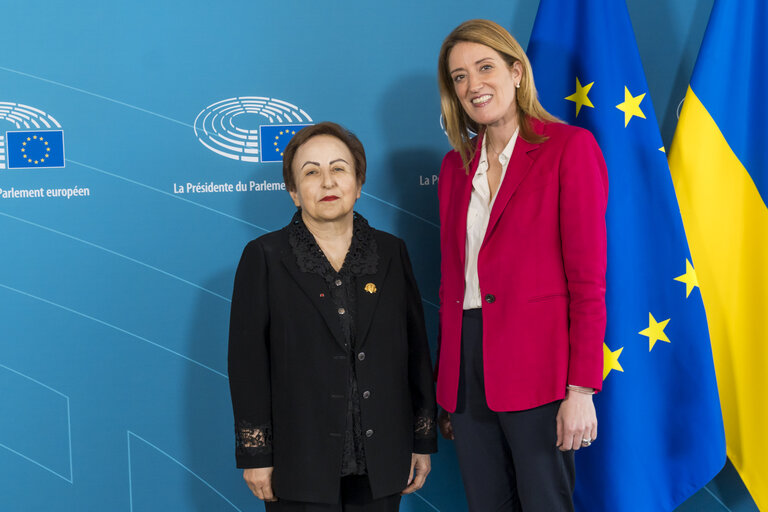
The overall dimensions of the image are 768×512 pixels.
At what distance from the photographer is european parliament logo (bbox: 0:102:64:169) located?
2.06m

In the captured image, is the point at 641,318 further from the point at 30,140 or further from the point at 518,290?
the point at 30,140

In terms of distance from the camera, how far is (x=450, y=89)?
1.70 meters

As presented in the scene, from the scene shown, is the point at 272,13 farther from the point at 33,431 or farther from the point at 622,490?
the point at 622,490

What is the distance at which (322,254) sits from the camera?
1.57m

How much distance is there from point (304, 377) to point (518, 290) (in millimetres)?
553

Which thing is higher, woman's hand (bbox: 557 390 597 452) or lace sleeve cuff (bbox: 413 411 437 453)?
woman's hand (bbox: 557 390 597 452)

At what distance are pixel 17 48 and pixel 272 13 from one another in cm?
84

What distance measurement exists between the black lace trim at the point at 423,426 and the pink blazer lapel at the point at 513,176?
1.69ft

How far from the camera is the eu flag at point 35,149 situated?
2066 millimetres

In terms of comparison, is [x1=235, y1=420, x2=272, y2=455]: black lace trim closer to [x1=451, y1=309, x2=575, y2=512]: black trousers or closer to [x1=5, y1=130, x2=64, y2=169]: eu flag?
[x1=451, y1=309, x2=575, y2=512]: black trousers

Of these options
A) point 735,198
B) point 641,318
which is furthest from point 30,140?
point 735,198

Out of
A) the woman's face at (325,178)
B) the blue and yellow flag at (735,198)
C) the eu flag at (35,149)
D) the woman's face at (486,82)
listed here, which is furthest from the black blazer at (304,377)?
the blue and yellow flag at (735,198)

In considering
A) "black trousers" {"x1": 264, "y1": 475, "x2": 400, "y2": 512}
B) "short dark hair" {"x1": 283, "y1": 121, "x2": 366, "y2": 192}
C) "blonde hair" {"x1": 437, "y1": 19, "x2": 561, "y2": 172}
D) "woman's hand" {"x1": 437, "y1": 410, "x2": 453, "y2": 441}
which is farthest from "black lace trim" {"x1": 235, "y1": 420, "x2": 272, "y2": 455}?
"blonde hair" {"x1": 437, "y1": 19, "x2": 561, "y2": 172}

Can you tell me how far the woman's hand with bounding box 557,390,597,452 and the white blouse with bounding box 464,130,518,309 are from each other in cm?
30
